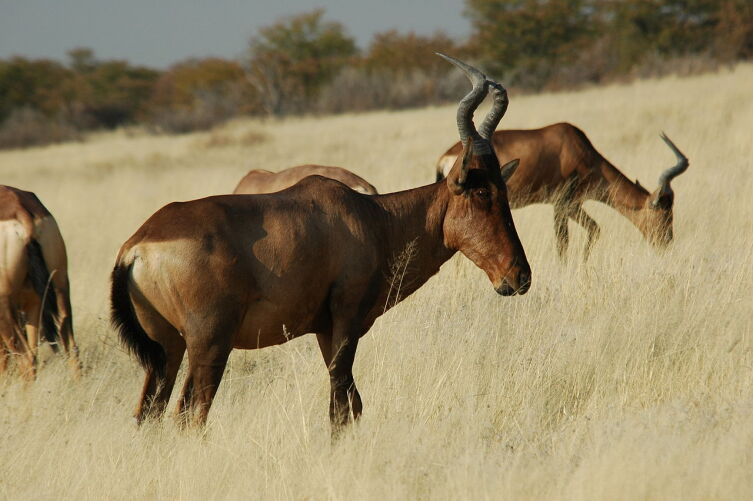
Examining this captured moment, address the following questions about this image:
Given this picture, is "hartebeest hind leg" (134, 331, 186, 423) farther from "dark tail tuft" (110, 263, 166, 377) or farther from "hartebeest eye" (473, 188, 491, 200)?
"hartebeest eye" (473, 188, 491, 200)

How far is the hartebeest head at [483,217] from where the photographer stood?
4.89m

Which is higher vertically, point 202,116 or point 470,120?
point 470,120

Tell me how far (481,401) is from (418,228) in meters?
1.10

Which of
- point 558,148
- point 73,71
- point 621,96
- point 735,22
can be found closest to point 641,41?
point 735,22

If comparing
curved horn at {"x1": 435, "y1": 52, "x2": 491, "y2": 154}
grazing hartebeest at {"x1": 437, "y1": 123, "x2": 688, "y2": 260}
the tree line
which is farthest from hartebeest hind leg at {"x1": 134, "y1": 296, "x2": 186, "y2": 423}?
the tree line

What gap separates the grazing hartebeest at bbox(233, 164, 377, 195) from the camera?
838 cm

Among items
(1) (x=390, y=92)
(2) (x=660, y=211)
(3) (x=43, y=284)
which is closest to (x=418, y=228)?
(3) (x=43, y=284)

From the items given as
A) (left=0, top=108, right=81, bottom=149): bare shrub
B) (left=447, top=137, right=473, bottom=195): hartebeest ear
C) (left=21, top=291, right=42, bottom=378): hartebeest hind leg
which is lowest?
(left=0, top=108, right=81, bottom=149): bare shrub

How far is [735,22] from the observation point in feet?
142

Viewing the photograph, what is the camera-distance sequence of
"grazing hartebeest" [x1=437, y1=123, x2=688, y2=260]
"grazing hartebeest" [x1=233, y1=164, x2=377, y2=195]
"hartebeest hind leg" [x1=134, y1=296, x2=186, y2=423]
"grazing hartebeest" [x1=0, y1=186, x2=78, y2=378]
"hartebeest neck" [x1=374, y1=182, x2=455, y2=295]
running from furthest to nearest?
"grazing hartebeest" [x1=437, y1=123, x2=688, y2=260] < "grazing hartebeest" [x1=233, y1=164, x2=377, y2=195] < "grazing hartebeest" [x1=0, y1=186, x2=78, y2=378] < "hartebeest neck" [x1=374, y1=182, x2=455, y2=295] < "hartebeest hind leg" [x1=134, y1=296, x2=186, y2=423]

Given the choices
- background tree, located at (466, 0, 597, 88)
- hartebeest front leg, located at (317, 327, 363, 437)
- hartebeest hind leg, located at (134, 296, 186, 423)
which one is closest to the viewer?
hartebeest hind leg, located at (134, 296, 186, 423)

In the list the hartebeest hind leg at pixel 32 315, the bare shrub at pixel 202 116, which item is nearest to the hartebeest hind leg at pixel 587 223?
the hartebeest hind leg at pixel 32 315

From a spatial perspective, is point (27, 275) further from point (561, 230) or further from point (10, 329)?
point (561, 230)

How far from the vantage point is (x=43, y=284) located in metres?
6.83
